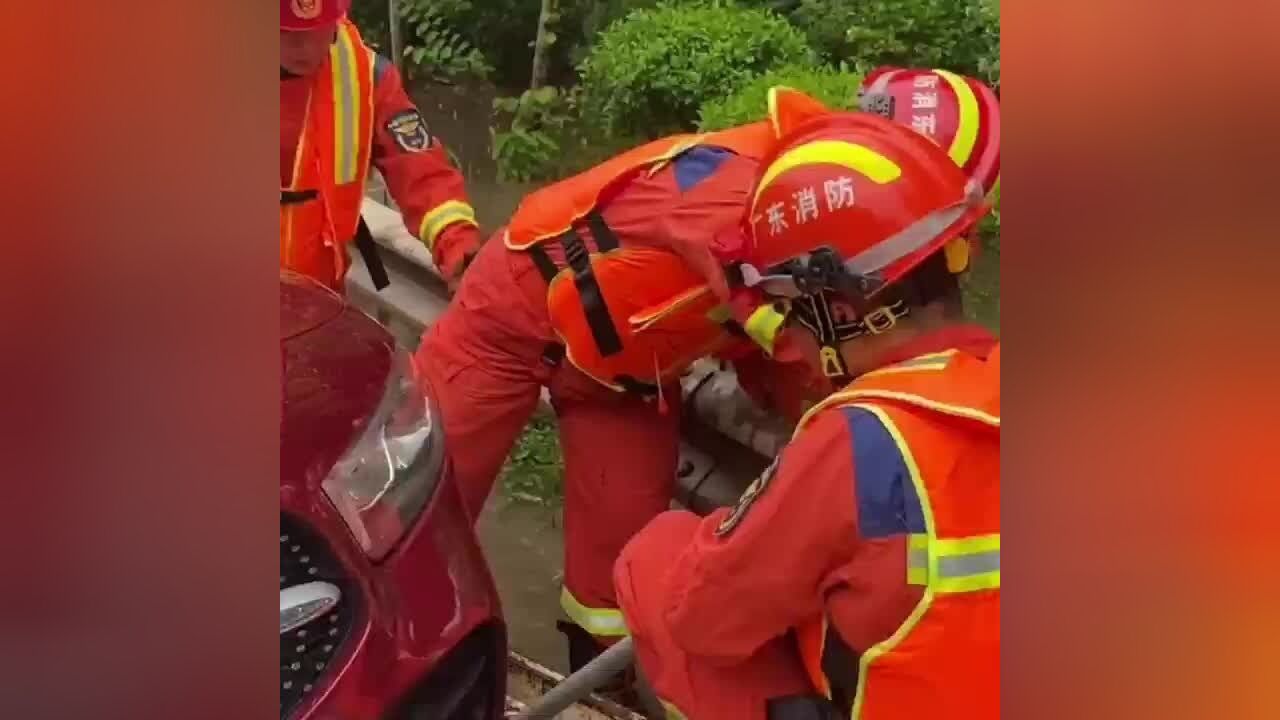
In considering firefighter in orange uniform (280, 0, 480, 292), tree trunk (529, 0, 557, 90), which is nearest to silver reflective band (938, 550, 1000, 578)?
firefighter in orange uniform (280, 0, 480, 292)

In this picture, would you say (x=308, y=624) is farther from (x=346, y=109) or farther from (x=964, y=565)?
(x=346, y=109)

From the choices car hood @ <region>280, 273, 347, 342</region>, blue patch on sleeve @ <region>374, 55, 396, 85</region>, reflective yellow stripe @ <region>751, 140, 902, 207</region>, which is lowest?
car hood @ <region>280, 273, 347, 342</region>

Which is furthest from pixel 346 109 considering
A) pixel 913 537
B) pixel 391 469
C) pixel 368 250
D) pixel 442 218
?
pixel 913 537

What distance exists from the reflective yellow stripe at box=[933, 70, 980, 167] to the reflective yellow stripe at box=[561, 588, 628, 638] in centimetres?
114

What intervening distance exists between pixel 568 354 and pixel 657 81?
217 centimetres

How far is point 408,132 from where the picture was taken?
319cm

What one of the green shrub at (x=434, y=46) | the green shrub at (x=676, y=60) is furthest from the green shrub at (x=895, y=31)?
the green shrub at (x=434, y=46)

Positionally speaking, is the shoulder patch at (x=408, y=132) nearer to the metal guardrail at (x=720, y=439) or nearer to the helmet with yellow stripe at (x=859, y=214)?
the metal guardrail at (x=720, y=439)

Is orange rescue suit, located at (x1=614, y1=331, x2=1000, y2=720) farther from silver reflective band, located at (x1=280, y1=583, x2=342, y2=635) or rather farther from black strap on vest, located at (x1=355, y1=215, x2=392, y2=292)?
black strap on vest, located at (x1=355, y1=215, x2=392, y2=292)

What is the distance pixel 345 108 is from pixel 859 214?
1.52 meters

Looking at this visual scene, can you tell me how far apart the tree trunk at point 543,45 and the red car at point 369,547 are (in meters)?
3.31

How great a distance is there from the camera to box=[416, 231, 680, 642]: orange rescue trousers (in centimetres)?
294
